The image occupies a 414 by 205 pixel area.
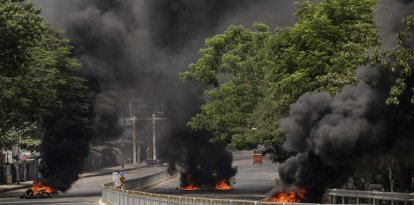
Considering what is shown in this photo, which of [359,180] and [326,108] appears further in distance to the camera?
[359,180]

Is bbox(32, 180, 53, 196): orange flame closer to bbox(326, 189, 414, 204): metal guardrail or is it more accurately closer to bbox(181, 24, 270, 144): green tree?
bbox(181, 24, 270, 144): green tree

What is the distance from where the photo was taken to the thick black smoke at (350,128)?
2592cm

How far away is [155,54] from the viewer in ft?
280

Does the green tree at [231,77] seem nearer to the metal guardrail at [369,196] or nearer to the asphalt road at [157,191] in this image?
the asphalt road at [157,191]

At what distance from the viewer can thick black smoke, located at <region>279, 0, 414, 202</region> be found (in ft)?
85.0

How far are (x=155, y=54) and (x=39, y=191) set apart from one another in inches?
983

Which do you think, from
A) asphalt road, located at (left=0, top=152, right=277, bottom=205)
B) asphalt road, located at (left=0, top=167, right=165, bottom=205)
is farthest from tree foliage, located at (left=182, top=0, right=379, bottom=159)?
asphalt road, located at (left=0, top=167, right=165, bottom=205)

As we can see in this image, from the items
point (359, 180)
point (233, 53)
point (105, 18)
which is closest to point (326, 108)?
point (359, 180)

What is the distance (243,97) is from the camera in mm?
63125

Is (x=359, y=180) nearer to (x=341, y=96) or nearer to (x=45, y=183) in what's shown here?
(x=341, y=96)

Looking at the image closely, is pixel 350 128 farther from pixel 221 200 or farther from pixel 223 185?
pixel 223 185

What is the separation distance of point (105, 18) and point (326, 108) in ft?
182

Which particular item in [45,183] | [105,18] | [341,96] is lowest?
[45,183]

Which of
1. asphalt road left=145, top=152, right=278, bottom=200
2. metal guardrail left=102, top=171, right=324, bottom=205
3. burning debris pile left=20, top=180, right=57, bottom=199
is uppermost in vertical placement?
metal guardrail left=102, top=171, right=324, bottom=205
